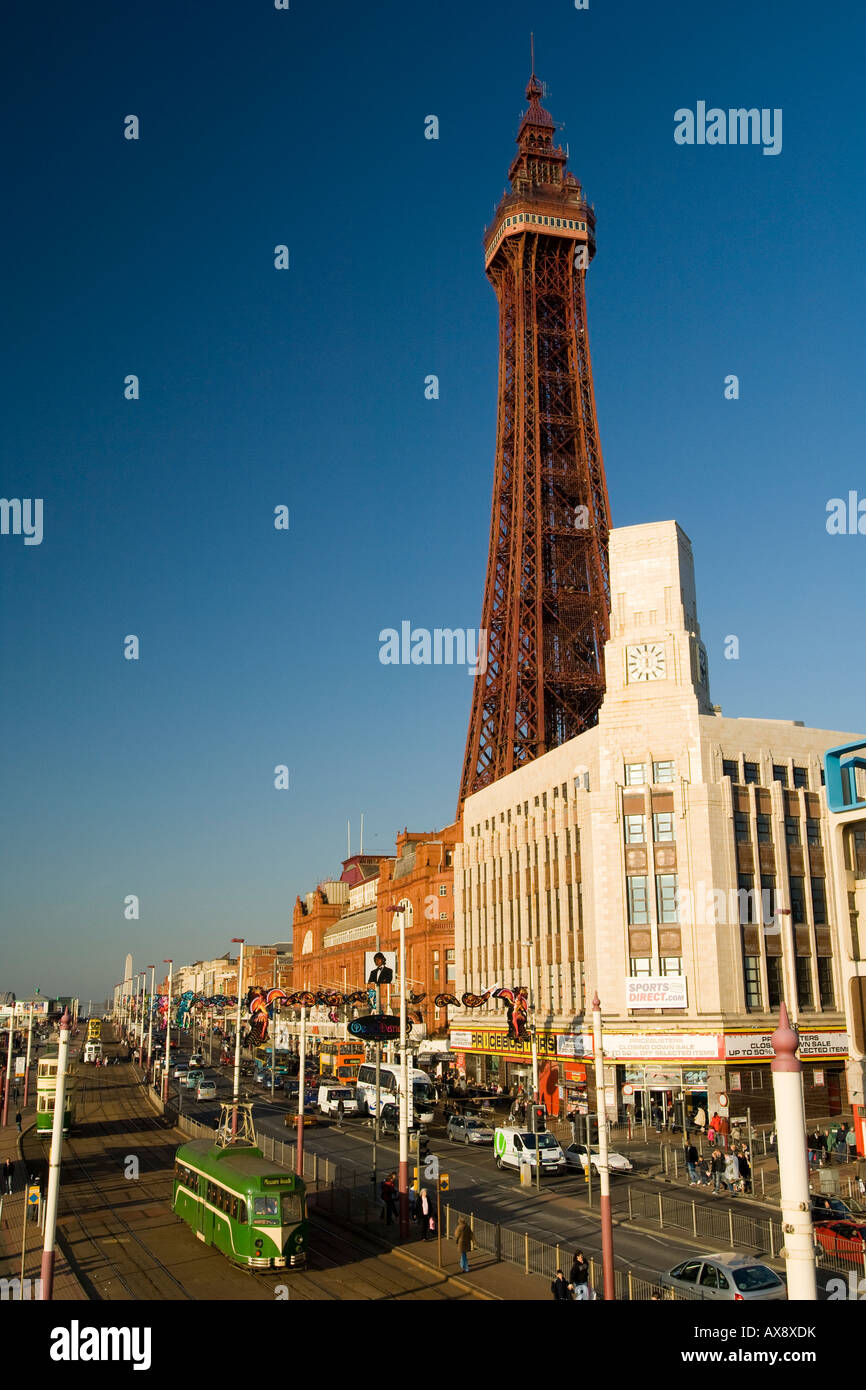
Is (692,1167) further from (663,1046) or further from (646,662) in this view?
(646,662)

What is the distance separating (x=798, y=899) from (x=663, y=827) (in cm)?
923

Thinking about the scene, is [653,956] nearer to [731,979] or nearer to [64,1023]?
[731,979]

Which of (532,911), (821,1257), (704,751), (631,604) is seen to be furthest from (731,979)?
(821,1257)

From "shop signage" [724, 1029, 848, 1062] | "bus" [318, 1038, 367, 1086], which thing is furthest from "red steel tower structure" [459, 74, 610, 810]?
"shop signage" [724, 1029, 848, 1062]

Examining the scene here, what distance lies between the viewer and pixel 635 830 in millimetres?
66375

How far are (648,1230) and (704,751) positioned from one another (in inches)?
1362

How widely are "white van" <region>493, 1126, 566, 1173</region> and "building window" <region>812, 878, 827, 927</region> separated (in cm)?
2530

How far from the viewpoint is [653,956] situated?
210 ft

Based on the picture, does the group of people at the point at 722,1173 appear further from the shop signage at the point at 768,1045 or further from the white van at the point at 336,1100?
the white van at the point at 336,1100

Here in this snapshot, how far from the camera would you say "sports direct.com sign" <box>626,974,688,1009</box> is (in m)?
62.4

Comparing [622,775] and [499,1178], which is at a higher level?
[622,775]

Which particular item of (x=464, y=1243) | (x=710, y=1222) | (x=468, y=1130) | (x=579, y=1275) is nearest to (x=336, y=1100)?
(x=468, y=1130)

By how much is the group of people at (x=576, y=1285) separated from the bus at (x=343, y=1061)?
55.7 metres

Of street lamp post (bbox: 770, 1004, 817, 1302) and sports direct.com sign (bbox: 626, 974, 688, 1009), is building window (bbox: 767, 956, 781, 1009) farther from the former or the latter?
street lamp post (bbox: 770, 1004, 817, 1302)
